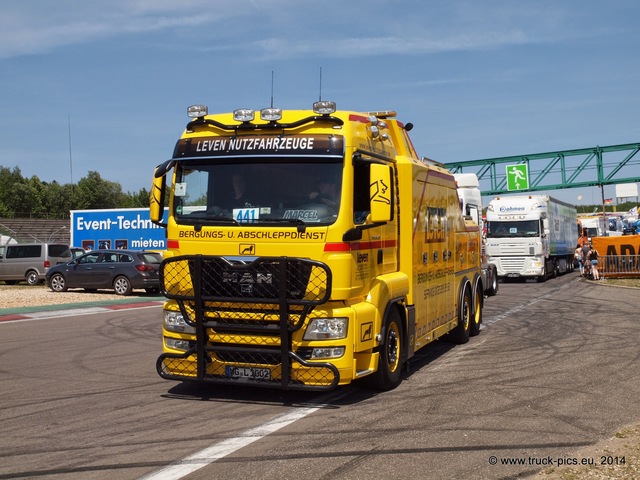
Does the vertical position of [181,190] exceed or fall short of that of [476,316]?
it exceeds it

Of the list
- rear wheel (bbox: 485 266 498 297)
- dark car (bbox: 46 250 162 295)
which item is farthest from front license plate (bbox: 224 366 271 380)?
dark car (bbox: 46 250 162 295)

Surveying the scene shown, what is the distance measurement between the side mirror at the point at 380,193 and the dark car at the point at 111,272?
1851 cm

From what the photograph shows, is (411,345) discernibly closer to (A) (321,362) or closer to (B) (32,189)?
(A) (321,362)

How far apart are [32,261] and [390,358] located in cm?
2740

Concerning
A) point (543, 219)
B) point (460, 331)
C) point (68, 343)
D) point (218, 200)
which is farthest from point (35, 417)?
point (543, 219)

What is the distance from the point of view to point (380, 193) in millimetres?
7828

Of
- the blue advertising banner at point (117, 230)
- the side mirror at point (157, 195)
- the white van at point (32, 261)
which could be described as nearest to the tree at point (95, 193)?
the blue advertising banner at point (117, 230)

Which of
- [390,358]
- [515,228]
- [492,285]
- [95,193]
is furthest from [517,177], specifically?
[95,193]

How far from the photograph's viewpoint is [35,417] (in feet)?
24.9

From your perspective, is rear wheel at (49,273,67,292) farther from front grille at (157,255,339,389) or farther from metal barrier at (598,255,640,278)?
metal barrier at (598,255,640,278)

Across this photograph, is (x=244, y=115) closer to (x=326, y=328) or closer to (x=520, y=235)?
(x=326, y=328)

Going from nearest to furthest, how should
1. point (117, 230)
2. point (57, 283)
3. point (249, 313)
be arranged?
point (249, 313) < point (57, 283) < point (117, 230)

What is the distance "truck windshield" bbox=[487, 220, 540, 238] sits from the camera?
32.7 m

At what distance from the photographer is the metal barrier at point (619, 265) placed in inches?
1318
